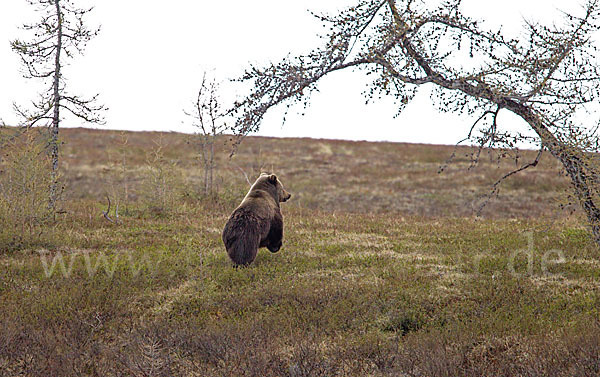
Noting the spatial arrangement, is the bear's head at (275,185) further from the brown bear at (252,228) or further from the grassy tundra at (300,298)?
the grassy tundra at (300,298)

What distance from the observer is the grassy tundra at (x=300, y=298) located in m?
6.24

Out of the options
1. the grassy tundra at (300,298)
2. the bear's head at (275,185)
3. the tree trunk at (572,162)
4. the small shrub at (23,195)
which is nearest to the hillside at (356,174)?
the grassy tundra at (300,298)

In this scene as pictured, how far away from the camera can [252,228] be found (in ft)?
32.9

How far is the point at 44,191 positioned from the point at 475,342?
10.7m

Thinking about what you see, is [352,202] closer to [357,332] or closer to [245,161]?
[245,161]

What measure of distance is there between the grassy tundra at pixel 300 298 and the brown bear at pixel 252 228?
0.39m

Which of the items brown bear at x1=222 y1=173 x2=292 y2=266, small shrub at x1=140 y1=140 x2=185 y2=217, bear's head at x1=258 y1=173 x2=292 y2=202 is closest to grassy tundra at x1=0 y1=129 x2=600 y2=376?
small shrub at x1=140 y1=140 x2=185 y2=217

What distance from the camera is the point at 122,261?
11281 mm

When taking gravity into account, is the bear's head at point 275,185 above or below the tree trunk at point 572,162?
below

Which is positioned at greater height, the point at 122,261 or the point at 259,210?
the point at 259,210

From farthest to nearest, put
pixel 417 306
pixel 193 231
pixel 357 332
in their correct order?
pixel 193 231 < pixel 417 306 < pixel 357 332

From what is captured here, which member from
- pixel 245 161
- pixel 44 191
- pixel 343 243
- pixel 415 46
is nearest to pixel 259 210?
pixel 343 243

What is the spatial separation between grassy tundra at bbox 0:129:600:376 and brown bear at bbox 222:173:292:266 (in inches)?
15.2

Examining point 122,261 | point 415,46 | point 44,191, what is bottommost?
point 122,261
